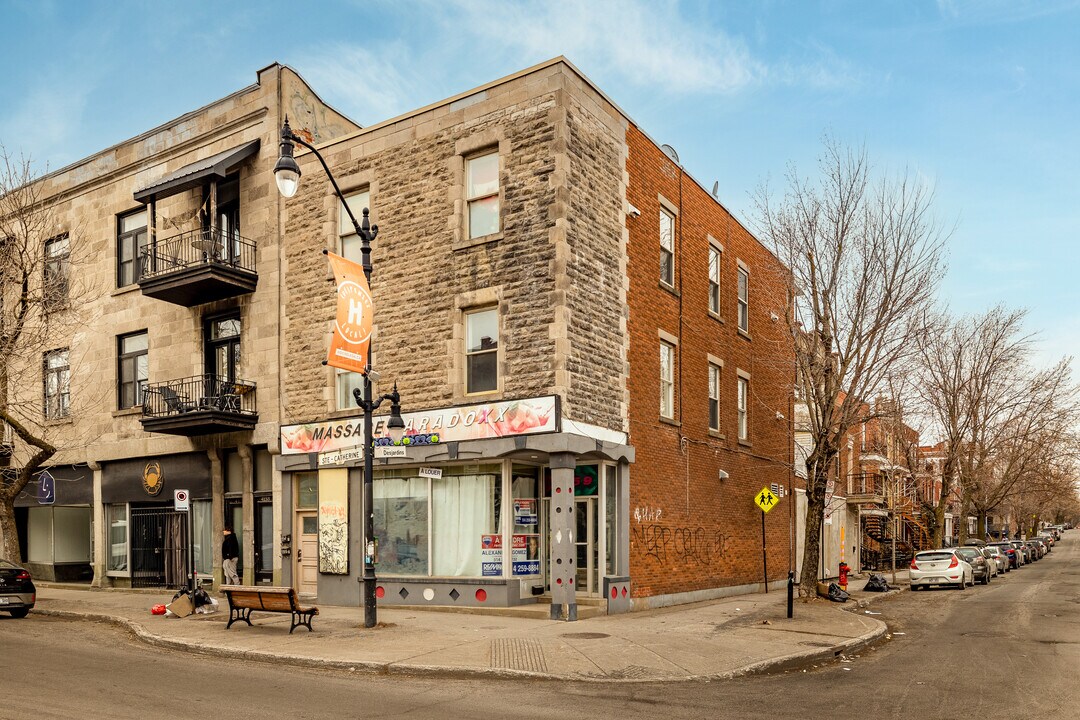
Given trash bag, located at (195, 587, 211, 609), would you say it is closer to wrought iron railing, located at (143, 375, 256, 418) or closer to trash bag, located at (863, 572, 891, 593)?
wrought iron railing, located at (143, 375, 256, 418)

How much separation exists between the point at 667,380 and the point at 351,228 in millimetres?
8462

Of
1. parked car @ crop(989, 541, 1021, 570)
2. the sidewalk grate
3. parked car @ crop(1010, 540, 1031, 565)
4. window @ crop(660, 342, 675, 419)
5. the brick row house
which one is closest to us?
the sidewalk grate

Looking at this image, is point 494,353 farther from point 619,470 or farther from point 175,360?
point 175,360

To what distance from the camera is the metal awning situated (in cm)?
2294

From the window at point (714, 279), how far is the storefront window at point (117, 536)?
57.9 ft

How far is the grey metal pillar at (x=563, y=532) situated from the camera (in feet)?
58.3

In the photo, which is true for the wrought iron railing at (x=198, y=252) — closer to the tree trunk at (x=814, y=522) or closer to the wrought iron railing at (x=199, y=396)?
the wrought iron railing at (x=199, y=396)

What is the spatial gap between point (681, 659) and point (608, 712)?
3.38 meters

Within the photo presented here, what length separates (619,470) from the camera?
1986 cm

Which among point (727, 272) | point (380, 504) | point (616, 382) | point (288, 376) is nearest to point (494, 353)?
point (616, 382)

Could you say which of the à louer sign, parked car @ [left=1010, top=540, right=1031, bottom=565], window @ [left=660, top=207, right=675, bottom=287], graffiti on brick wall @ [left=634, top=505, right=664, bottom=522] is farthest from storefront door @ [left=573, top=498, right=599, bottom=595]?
parked car @ [left=1010, top=540, right=1031, bottom=565]

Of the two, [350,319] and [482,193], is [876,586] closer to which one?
[482,193]

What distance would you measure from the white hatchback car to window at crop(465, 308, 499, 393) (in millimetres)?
19389

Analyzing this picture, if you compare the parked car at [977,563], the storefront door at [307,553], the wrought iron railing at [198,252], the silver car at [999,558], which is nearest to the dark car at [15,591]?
the storefront door at [307,553]
